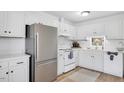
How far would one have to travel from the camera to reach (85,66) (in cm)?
364

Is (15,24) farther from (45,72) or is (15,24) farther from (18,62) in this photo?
(45,72)

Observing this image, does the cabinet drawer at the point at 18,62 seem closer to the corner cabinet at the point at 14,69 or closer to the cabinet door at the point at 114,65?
the corner cabinet at the point at 14,69

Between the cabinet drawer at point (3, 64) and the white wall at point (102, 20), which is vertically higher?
the white wall at point (102, 20)

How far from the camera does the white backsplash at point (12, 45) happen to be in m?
2.09

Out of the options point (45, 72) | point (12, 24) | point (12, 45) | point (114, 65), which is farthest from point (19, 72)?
point (114, 65)

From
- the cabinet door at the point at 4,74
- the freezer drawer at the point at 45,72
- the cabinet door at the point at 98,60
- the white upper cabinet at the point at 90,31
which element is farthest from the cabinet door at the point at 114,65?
the cabinet door at the point at 4,74

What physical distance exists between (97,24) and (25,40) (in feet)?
9.33

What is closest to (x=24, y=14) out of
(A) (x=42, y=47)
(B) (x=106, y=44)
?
(A) (x=42, y=47)

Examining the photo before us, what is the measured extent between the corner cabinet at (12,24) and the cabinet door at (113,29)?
9.63ft

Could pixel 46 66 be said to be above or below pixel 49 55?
below

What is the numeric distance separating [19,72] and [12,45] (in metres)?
0.83

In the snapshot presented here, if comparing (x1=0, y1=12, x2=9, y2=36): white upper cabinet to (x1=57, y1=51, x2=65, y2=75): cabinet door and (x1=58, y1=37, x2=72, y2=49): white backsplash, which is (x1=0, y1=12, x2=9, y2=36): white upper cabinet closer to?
(x1=57, y1=51, x2=65, y2=75): cabinet door

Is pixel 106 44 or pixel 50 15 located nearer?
pixel 50 15
